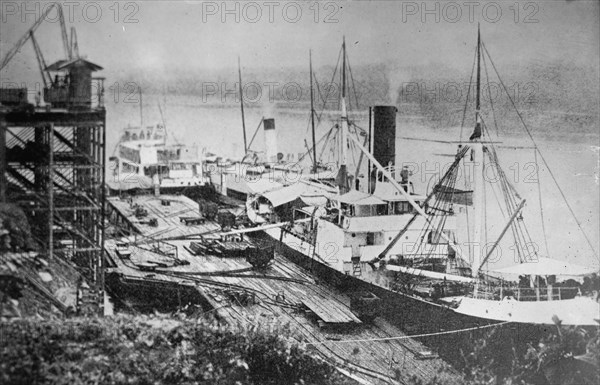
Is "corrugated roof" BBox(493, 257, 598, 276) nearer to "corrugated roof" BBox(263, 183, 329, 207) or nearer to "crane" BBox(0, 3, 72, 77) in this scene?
"corrugated roof" BBox(263, 183, 329, 207)

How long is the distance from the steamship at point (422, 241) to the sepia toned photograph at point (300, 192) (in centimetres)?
2

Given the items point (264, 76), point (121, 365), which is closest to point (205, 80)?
point (264, 76)

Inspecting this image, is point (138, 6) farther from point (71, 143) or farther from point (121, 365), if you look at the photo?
point (121, 365)

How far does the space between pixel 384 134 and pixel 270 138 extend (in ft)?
3.76

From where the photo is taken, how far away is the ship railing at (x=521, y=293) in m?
6.14

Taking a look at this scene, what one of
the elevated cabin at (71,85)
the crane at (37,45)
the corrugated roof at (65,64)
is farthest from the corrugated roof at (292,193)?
the crane at (37,45)

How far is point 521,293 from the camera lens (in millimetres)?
6152

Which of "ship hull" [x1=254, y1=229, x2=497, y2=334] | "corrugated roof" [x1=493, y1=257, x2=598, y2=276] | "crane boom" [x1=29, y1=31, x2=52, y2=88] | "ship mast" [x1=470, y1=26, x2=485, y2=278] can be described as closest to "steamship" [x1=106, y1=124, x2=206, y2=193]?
"crane boom" [x1=29, y1=31, x2=52, y2=88]

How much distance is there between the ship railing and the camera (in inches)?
242

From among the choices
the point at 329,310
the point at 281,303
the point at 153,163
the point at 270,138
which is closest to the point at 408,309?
the point at 329,310

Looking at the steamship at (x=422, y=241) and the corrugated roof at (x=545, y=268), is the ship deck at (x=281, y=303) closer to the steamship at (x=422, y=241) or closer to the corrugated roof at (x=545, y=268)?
the steamship at (x=422, y=241)

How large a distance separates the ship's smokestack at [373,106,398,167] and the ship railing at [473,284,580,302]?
154cm

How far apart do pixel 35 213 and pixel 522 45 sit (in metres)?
4.75

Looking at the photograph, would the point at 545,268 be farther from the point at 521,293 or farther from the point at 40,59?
the point at 40,59
